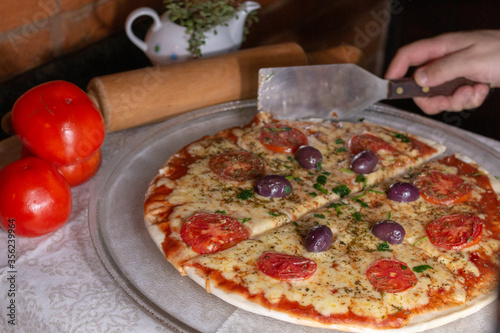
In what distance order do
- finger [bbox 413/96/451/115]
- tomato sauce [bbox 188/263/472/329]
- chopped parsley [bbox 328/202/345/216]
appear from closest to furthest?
tomato sauce [bbox 188/263/472/329] → chopped parsley [bbox 328/202/345/216] → finger [bbox 413/96/451/115]

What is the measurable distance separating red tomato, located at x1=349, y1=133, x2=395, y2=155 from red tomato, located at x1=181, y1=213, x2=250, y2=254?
0.62 m

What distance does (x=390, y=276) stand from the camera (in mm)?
1327

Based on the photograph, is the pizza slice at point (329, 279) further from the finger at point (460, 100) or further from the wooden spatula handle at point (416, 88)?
the finger at point (460, 100)

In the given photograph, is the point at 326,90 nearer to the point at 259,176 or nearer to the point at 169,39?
the point at 259,176

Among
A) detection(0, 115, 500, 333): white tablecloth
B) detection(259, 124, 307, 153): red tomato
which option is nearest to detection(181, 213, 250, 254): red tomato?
detection(0, 115, 500, 333): white tablecloth

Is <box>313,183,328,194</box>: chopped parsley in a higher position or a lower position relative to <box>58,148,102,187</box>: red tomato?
lower

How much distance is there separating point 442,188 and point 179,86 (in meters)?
1.02

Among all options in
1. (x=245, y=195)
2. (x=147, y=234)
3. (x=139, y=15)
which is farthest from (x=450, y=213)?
(x=139, y=15)

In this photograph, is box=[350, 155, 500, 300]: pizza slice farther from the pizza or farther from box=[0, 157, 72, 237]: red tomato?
box=[0, 157, 72, 237]: red tomato

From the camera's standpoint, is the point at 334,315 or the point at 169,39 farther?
the point at 169,39

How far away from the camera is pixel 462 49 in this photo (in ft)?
6.96

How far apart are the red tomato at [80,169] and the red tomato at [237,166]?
373 millimetres

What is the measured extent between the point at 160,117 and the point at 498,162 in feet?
4.08

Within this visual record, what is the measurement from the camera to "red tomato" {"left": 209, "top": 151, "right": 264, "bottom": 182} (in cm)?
169
